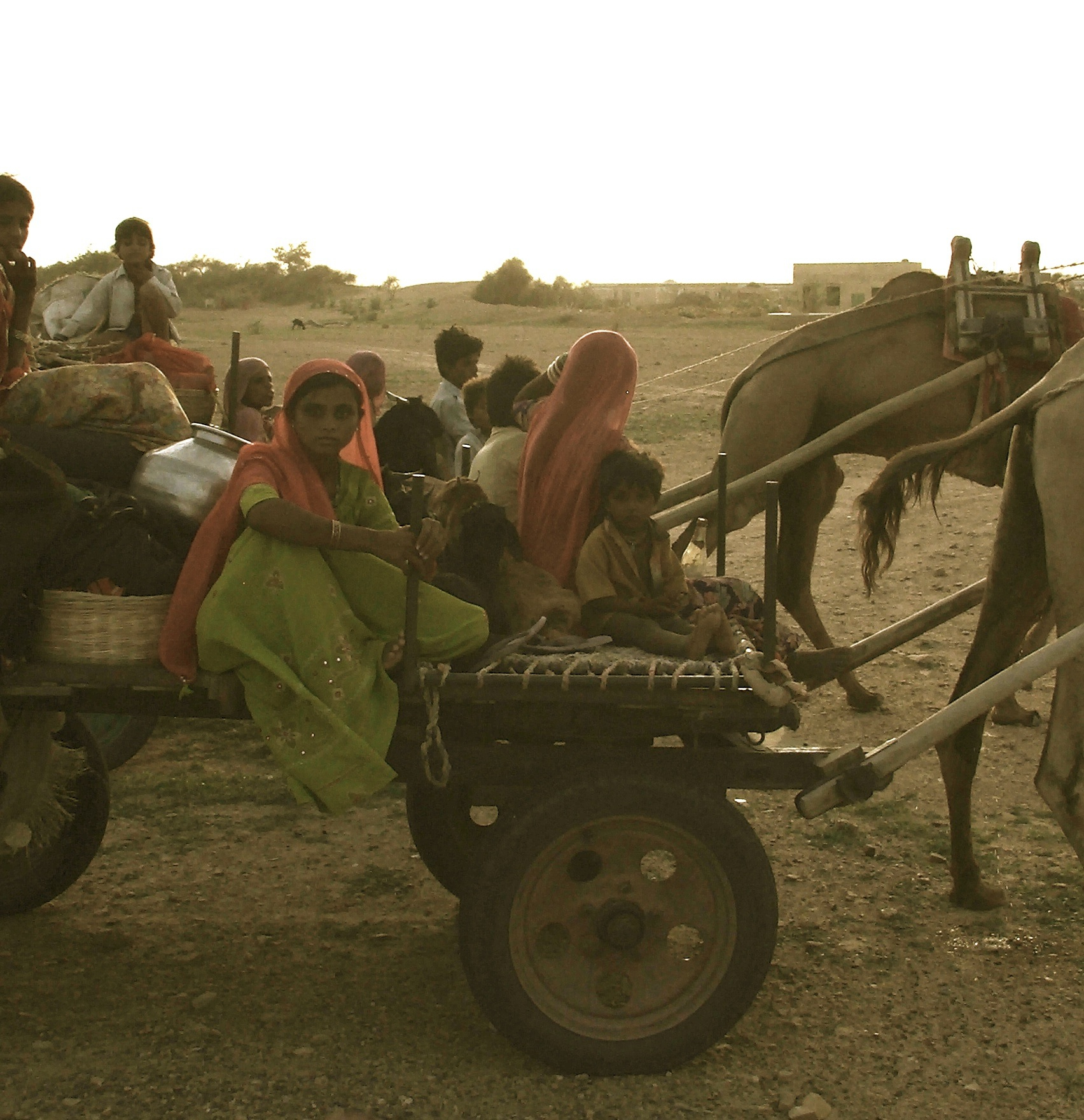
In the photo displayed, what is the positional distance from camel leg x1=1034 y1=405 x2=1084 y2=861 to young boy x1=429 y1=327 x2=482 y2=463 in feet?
11.1

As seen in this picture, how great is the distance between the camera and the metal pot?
3504mm

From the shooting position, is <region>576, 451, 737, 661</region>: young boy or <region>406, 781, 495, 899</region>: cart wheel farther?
<region>406, 781, 495, 899</region>: cart wheel

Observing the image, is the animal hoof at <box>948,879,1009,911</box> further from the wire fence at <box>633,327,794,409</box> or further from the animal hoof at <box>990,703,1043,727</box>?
the wire fence at <box>633,327,794,409</box>

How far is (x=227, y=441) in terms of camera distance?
387cm

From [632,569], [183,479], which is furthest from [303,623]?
[632,569]

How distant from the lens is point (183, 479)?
3529mm

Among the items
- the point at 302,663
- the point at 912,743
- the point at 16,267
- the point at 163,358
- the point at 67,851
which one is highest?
the point at 16,267

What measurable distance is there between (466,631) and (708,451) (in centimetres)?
1197

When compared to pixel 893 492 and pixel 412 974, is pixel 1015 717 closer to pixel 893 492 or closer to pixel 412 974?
pixel 893 492

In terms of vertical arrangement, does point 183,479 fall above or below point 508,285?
below

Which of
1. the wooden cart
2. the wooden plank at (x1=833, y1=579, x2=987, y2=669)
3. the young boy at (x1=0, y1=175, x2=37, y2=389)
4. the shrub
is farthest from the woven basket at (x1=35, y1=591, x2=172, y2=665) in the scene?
the shrub

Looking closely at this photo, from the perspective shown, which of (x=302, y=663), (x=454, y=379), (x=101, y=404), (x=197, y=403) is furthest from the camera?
(x=454, y=379)

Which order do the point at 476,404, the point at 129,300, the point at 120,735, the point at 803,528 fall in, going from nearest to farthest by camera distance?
the point at 120,735 → the point at 476,404 → the point at 129,300 → the point at 803,528

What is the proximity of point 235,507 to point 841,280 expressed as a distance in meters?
42.2
